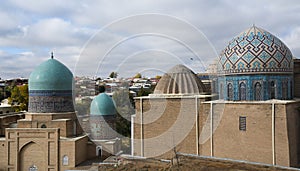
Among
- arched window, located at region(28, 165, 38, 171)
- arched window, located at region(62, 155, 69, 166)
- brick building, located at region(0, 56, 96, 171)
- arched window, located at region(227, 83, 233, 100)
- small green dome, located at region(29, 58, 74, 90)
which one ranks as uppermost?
small green dome, located at region(29, 58, 74, 90)

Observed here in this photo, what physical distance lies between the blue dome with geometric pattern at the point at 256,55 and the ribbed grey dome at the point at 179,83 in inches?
52.4

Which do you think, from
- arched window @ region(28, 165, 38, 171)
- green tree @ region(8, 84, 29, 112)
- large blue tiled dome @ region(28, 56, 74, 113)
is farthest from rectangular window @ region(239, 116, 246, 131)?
green tree @ region(8, 84, 29, 112)

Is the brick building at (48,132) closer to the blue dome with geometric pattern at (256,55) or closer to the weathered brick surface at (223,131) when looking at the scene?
the weathered brick surface at (223,131)

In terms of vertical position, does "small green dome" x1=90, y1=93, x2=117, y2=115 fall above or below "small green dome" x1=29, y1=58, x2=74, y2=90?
below

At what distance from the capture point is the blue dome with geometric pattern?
8.48 meters

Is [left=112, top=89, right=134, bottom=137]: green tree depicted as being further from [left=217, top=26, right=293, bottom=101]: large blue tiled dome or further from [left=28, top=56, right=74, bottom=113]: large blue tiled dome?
[left=217, top=26, right=293, bottom=101]: large blue tiled dome

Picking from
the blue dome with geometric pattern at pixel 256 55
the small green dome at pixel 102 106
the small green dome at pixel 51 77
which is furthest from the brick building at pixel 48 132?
the blue dome with geometric pattern at pixel 256 55

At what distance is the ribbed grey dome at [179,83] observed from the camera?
9.90m

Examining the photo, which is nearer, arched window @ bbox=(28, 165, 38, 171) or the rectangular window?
the rectangular window

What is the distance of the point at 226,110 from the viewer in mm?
8594

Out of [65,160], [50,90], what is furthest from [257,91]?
[50,90]

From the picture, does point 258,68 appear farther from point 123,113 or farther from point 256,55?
point 123,113

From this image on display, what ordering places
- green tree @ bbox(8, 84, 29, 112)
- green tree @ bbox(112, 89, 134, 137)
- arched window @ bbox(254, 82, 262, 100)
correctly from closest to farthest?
arched window @ bbox(254, 82, 262, 100), green tree @ bbox(112, 89, 134, 137), green tree @ bbox(8, 84, 29, 112)

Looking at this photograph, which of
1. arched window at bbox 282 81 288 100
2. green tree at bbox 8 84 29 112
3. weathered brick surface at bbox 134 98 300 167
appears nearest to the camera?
weathered brick surface at bbox 134 98 300 167
